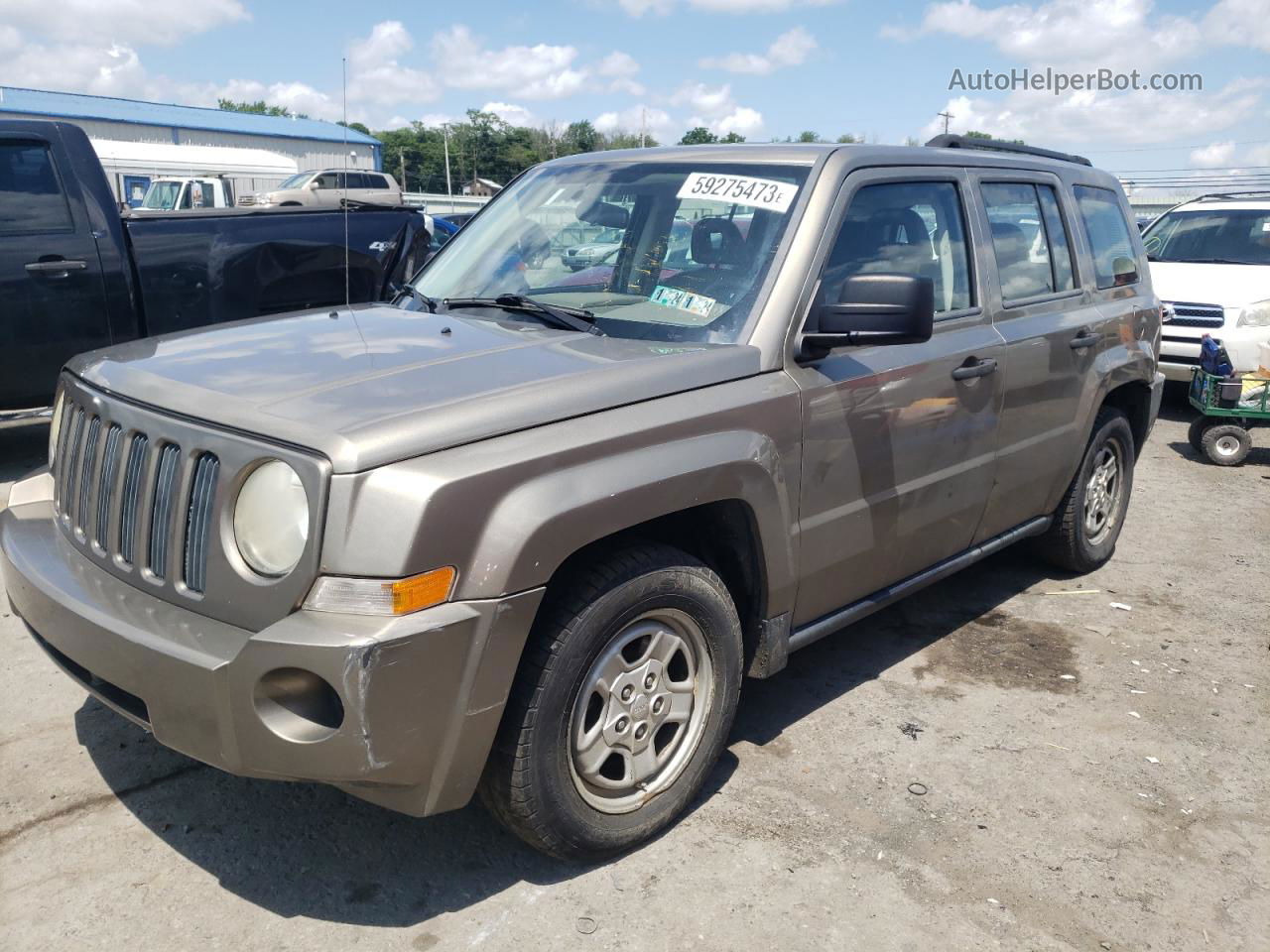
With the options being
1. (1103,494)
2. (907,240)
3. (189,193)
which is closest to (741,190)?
(907,240)

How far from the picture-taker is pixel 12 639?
4234mm

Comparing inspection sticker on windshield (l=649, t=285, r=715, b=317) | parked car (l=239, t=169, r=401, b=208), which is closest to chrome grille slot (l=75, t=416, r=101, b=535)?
inspection sticker on windshield (l=649, t=285, r=715, b=317)

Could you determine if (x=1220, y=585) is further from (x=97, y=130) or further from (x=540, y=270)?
(x=97, y=130)

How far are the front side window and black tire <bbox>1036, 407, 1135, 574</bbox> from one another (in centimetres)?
142

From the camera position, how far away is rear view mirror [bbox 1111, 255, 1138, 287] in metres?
5.02

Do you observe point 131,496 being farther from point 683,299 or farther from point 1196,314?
point 1196,314

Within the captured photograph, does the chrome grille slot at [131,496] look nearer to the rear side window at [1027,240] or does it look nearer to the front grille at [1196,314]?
the rear side window at [1027,240]

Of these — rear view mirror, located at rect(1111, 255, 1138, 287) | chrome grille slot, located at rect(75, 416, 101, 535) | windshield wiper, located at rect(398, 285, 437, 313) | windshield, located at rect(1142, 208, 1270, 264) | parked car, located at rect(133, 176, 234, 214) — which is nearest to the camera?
chrome grille slot, located at rect(75, 416, 101, 535)

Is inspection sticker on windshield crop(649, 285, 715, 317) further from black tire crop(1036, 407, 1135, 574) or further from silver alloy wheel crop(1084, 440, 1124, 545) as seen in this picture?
silver alloy wheel crop(1084, 440, 1124, 545)

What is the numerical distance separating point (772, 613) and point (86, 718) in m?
2.32

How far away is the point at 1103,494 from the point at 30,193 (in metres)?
6.31

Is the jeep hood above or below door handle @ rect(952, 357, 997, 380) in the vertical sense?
above

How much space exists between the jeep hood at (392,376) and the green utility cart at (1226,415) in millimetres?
5988

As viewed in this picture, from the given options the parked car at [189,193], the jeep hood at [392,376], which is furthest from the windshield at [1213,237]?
the parked car at [189,193]
